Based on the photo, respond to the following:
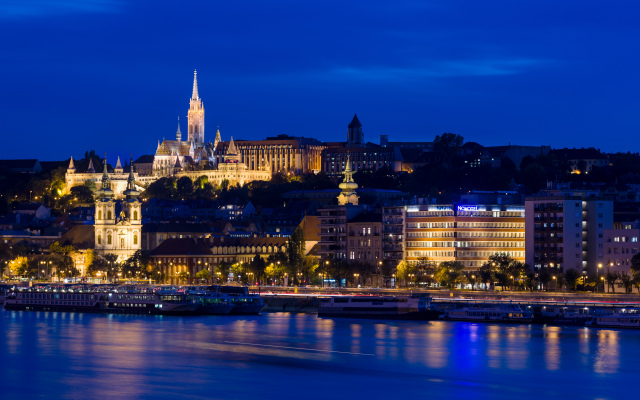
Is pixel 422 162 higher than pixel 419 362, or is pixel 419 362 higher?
pixel 422 162

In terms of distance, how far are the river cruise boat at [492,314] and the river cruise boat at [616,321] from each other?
3829 millimetres

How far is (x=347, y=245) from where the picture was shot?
10281 centimetres

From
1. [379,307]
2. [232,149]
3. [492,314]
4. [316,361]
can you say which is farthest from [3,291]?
[232,149]

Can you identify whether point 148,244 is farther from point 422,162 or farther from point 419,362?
point 419,362

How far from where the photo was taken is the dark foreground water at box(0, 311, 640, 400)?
4988cm

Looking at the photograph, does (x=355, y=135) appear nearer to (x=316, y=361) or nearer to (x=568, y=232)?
(x=568, y=232)

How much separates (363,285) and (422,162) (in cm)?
7482

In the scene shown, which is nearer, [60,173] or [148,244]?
[148,244]

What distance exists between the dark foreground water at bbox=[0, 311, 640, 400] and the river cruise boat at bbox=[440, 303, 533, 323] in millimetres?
1778

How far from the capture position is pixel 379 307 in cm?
7938

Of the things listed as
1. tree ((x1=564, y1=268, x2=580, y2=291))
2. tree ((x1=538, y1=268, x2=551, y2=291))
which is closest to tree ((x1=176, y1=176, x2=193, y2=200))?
tree ((x1=538, y1=268, x2=551, y2=291))

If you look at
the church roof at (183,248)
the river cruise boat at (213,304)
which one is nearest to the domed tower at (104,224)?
the church roof at (183,248)

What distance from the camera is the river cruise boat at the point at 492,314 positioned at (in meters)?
74.9

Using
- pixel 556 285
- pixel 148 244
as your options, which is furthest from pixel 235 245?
pixel 556 285
